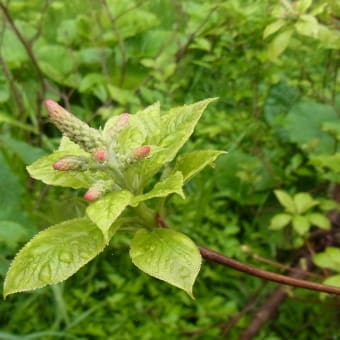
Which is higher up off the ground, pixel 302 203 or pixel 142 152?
pixel 142 152

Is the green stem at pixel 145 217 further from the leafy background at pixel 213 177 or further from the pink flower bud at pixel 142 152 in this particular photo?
the leafy background at pixel 213 177

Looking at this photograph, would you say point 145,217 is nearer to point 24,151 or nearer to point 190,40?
point 24,151

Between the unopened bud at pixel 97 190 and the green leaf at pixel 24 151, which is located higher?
the unopened bud at pixel 97 190

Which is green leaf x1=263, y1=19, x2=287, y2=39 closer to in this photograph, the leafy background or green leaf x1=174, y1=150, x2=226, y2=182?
the leafy background

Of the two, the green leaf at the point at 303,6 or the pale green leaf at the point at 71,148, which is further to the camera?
the green leaf at the point at 303,6

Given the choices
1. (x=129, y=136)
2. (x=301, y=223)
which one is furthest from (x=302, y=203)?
(x=129, y=136)

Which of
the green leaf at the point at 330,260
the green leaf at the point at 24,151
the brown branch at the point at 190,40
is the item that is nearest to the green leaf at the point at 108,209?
the green leaf at the point at 330,260
